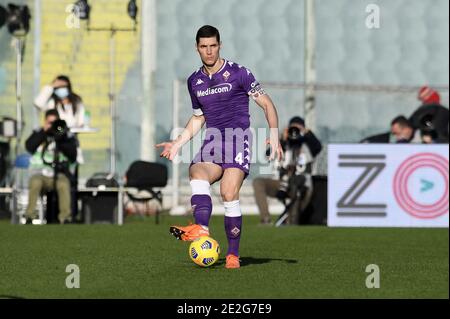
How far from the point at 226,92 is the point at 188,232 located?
1.29 meters

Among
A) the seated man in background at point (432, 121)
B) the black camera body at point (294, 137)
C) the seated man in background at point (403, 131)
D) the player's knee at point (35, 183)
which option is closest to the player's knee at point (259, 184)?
the black camera body at point (294, 137)

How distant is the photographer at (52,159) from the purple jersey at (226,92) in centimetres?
856

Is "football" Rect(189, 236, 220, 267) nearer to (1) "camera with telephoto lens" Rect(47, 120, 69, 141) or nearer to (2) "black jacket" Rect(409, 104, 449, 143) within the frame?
(1) "camera with telephoto lens" Rect(47, 120, 69, 141)

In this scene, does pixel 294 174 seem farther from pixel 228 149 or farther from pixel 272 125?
pixel 272 125

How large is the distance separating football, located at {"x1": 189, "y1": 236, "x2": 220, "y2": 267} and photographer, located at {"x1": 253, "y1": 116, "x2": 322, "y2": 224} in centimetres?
905

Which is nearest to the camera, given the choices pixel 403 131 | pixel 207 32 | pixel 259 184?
pixel 207 32

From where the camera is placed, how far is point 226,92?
41.8ft

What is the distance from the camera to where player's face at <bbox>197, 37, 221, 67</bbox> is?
40.8 feet

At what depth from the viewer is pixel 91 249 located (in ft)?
51.2

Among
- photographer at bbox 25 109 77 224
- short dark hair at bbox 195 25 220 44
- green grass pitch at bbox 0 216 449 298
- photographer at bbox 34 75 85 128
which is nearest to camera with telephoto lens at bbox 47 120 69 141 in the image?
photographer at bbox 25 109 77 224

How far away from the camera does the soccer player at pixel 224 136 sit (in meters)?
12.7

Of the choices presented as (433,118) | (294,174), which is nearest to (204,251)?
(294,174)

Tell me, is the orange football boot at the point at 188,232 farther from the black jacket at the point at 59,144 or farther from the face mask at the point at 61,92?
the face mask at the point at 61,92
